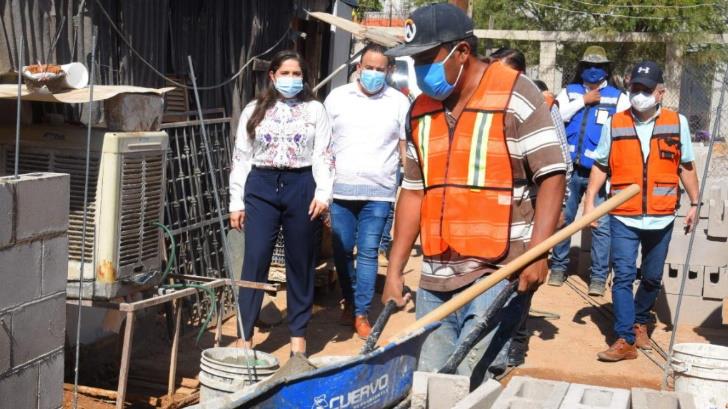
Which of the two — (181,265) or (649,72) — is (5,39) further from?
(649,72)

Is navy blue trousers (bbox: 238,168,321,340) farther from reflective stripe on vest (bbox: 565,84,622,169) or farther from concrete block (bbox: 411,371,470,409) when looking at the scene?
reflective stripe on vest (bbox: 565,84,622,169)

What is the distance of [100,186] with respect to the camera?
6.14 m

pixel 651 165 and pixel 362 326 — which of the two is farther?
pixel 362 326

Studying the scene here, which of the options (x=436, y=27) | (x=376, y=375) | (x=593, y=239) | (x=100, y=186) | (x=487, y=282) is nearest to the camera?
(x=376, y=375)

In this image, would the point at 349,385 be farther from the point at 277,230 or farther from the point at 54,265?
the point at 277,230

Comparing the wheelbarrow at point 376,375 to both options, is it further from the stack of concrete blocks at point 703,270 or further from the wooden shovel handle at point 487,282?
the stack of concrete blocks at point 703,270

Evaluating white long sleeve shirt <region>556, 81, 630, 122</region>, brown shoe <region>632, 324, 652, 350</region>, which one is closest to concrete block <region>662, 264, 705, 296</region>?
brown shoe <region>632, 324, 652, 350</region>

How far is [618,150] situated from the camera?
8.30 metres

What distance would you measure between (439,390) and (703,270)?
19.1ft

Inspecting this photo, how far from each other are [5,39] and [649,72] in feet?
14.5

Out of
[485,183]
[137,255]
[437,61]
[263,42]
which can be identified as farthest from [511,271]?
[263,42]

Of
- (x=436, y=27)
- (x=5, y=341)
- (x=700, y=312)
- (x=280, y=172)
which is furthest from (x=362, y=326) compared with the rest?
(x=436, y=27)

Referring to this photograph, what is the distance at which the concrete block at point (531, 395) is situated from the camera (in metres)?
4.25

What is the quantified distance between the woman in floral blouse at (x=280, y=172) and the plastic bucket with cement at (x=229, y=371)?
42.8 inches
